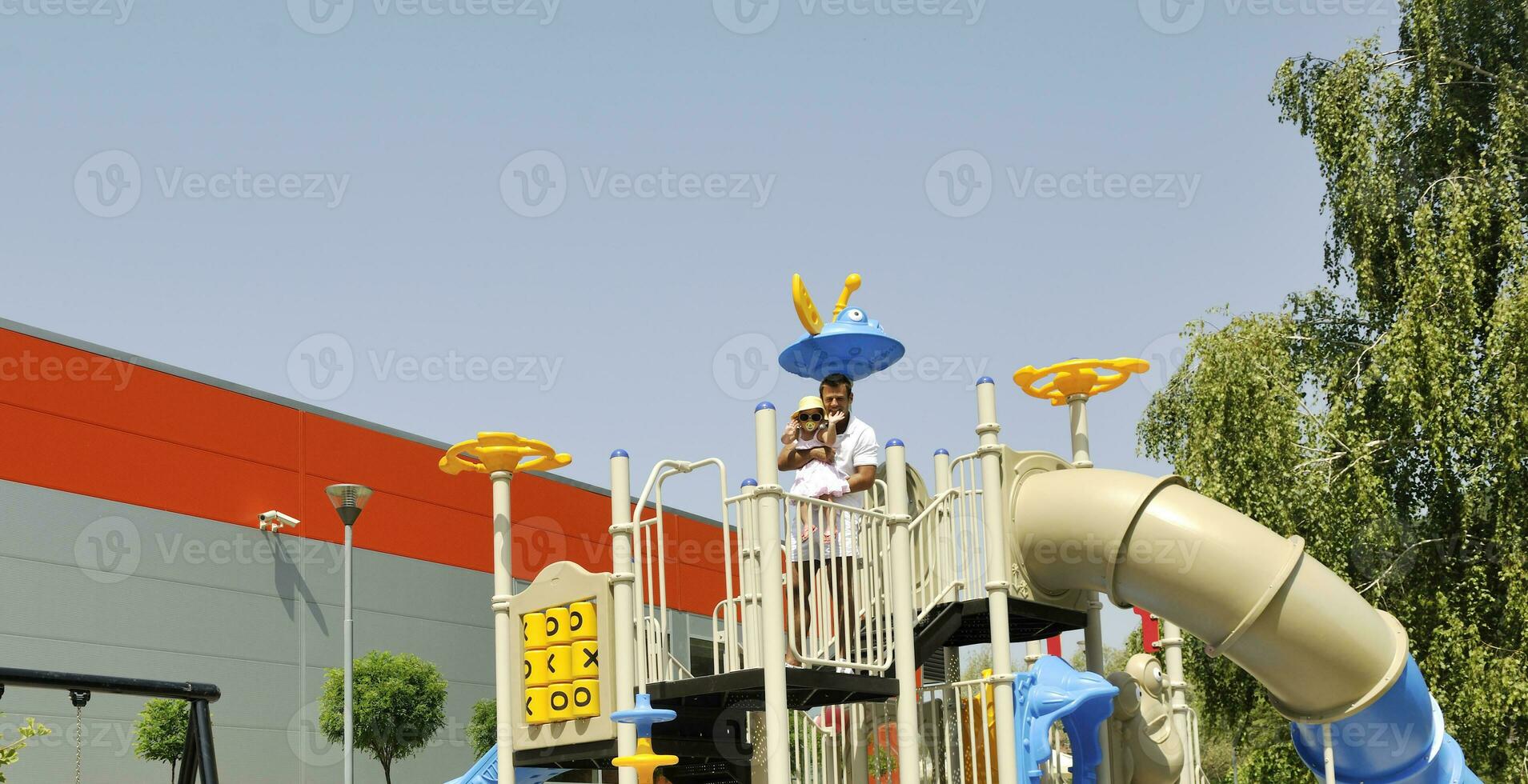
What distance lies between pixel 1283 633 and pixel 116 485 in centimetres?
2104

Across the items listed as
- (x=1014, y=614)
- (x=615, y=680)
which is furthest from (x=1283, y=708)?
(x=615, y=680)

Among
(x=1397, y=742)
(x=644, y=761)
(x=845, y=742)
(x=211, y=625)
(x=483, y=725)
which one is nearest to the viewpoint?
Answer: (x=644, y=761)

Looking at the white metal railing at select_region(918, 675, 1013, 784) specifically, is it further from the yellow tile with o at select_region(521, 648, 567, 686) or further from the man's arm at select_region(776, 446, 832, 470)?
the yellow tile with o at select_region(521, 648, 567, 686)

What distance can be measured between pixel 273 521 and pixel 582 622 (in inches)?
776

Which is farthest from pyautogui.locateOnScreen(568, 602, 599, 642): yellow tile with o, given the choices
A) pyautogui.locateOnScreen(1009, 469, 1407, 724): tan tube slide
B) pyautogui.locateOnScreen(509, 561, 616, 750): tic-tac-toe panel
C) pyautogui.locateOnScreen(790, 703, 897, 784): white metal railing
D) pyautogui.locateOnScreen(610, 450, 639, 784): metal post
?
pyautogui.locateOnScreen(1009, 469, 1407, 724): tan tube slide

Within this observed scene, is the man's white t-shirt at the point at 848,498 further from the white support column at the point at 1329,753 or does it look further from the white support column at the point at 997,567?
the white support column at the point at 1329,753

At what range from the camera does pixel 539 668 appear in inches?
358

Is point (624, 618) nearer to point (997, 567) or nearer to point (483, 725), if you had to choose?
point (997, 567)

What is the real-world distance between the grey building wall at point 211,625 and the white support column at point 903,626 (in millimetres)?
15978

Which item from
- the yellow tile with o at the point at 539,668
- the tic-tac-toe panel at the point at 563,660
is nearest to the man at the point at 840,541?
the tic-tac-toe panel at the point at 563,660

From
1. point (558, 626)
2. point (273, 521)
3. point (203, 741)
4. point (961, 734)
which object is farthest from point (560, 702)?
point (273, 521)

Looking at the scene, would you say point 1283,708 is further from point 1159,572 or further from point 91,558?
point 91,558

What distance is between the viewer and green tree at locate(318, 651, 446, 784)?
84.9ft

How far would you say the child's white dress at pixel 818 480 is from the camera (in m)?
9.36
